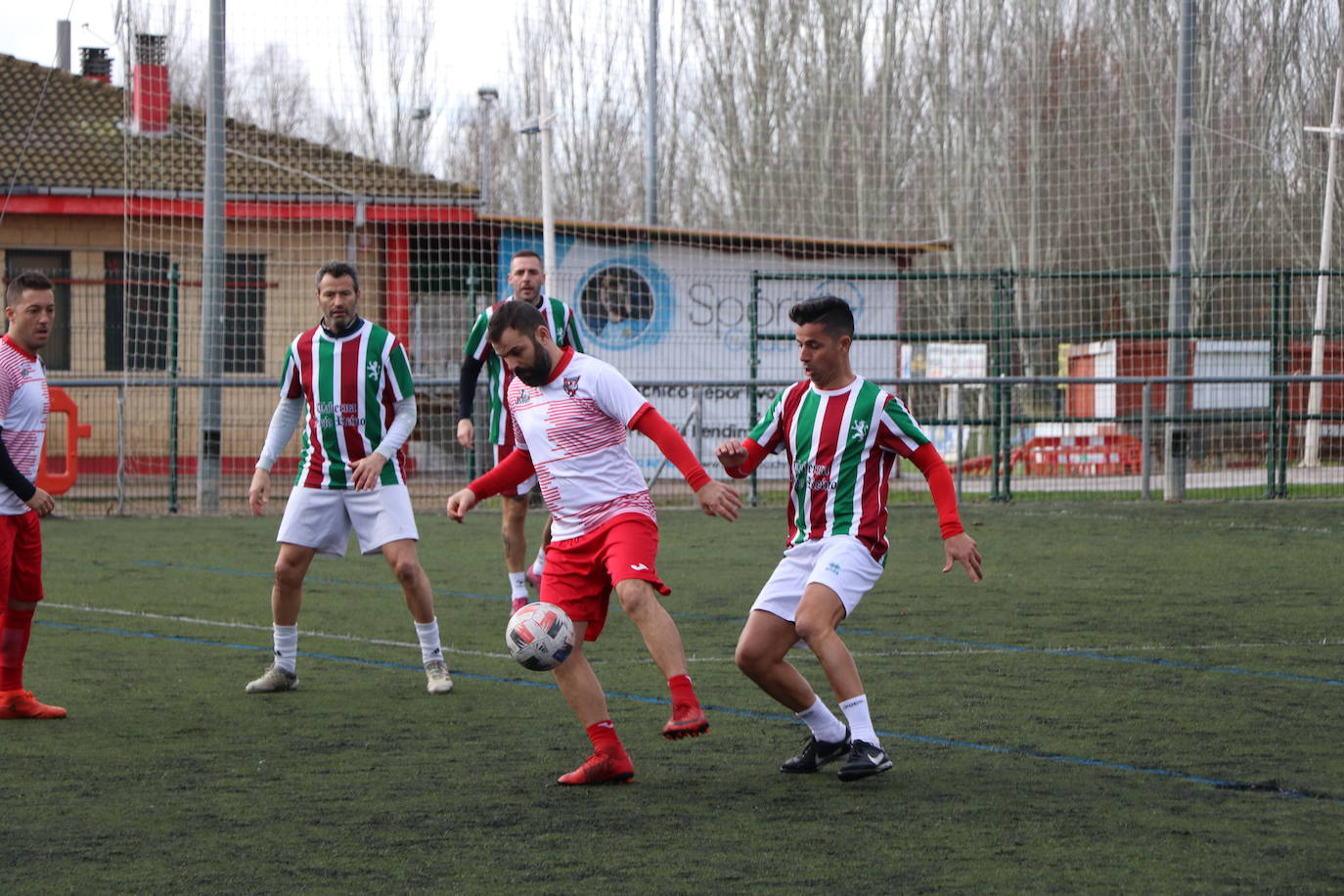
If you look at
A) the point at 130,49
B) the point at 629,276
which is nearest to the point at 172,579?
the point at 130,49

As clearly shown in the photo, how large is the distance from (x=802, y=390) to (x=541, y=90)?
13.1 m

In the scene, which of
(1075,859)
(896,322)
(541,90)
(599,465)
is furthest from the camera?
(896,322)

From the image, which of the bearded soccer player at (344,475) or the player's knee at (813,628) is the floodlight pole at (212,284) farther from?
the player's knee at (813,628)

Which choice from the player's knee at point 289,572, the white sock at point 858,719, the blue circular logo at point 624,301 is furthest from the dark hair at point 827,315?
the blue circular logo at point 624,301

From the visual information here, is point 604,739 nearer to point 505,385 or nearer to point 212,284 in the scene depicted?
point 505,385

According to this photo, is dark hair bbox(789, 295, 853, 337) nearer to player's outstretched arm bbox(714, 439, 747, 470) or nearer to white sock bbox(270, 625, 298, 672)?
player's outstretched arm bbox(714, 439, 747, 470)

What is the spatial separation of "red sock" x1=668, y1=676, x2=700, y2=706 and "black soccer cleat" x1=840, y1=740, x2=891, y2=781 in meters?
0.58

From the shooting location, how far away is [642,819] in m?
4.75

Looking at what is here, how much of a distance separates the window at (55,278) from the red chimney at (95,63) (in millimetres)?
7901

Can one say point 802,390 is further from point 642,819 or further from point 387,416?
point 387,416

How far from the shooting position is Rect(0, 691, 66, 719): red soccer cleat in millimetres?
6465

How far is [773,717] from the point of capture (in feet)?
21.1

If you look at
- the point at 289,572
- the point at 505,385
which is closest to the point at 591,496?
the point at 289,572

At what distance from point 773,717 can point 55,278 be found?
1843cm
